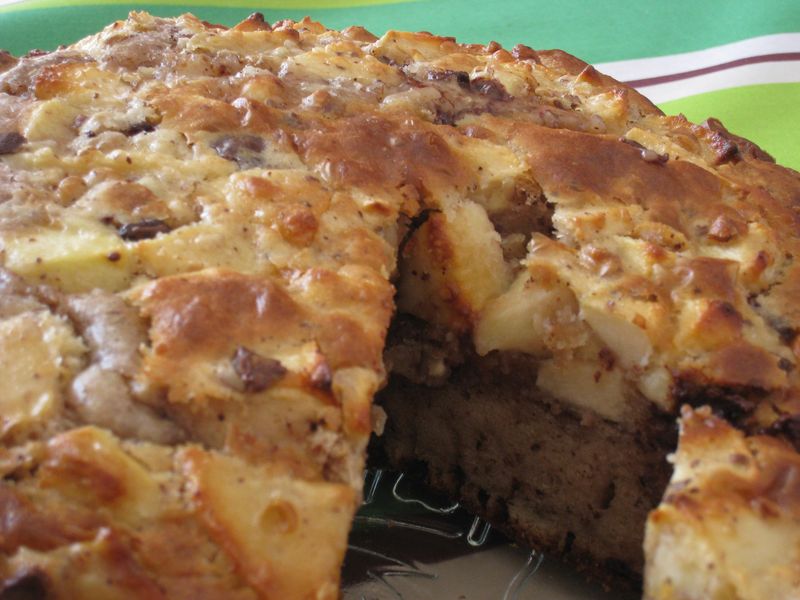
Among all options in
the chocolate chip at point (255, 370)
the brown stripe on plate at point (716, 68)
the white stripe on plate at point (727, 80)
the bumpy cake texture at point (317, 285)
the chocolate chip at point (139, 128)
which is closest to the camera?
the bumpy cake texture at point (317, 285)

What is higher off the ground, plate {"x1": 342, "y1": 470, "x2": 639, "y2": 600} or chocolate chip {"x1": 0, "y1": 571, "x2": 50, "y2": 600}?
chocolate chip {"x1": 0, "y1": 571, "x2": 50, "y2": 600}

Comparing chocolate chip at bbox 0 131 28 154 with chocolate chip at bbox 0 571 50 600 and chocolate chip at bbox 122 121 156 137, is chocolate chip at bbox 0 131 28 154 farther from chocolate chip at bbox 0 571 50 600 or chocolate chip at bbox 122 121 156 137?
chocolate chip at bbox 0 571 50 600

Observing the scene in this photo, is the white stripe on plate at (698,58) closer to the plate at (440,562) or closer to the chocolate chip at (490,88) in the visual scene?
the chocolate chip at (490,88)

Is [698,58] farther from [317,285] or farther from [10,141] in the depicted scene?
[10,141]

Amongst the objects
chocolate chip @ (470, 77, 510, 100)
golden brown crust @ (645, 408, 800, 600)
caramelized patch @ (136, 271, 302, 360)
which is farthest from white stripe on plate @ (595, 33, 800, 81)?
caramelized patch @ (136, 271, 302, 360)

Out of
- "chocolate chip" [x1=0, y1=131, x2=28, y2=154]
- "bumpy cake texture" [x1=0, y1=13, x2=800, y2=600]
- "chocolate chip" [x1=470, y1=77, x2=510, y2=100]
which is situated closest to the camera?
"bumpy cake texture" [x1=0, y1=13, x2=800, y2=600]

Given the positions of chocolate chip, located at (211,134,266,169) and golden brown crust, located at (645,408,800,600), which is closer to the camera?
golden brown crust, located at (645,408,800,600)

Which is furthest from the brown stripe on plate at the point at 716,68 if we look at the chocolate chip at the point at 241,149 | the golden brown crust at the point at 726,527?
the golden brown crust at the point at 726,527

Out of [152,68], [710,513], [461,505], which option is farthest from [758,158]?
[152,68]
